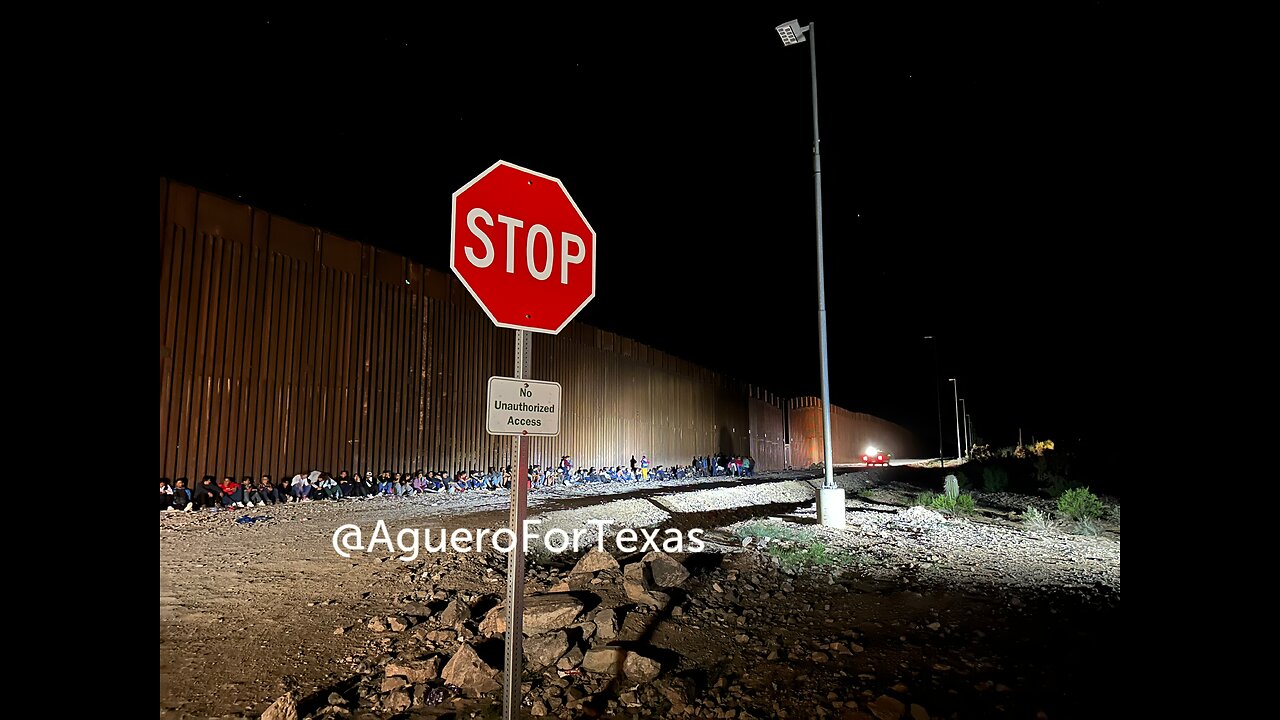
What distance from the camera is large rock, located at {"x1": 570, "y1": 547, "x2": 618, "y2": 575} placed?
20.8 feet

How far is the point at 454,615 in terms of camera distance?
5.01 metres

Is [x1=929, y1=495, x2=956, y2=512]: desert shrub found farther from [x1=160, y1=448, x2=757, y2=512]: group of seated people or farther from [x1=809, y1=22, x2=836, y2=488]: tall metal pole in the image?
[x1=160, y1=448, x2=757, y2=512]: group of seated people

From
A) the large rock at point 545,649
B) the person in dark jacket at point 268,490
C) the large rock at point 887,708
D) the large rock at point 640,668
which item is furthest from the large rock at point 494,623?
the person in dark jacket at point 268,490

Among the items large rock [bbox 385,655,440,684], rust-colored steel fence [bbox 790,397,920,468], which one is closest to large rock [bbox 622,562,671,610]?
large rock [bbox 385,655,440,684]

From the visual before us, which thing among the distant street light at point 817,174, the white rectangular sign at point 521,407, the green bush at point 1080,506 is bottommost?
the green bush at point 1080,506

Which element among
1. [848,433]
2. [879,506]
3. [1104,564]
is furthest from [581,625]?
[848,433]

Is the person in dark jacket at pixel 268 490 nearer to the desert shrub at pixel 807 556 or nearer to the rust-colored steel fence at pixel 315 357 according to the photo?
the rust-colored steel fence at pixel 315 357

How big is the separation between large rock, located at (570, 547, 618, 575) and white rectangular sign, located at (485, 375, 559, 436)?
3410 mm

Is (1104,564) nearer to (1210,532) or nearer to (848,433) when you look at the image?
(1210,532)

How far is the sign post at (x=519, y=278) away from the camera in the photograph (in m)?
3.17

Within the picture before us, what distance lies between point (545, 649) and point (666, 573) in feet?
6.90

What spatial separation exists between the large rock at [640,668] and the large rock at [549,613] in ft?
2.56

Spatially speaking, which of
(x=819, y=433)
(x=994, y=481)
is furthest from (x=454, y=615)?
(x=819, y=433)

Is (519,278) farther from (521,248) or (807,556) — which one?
(807,556)
